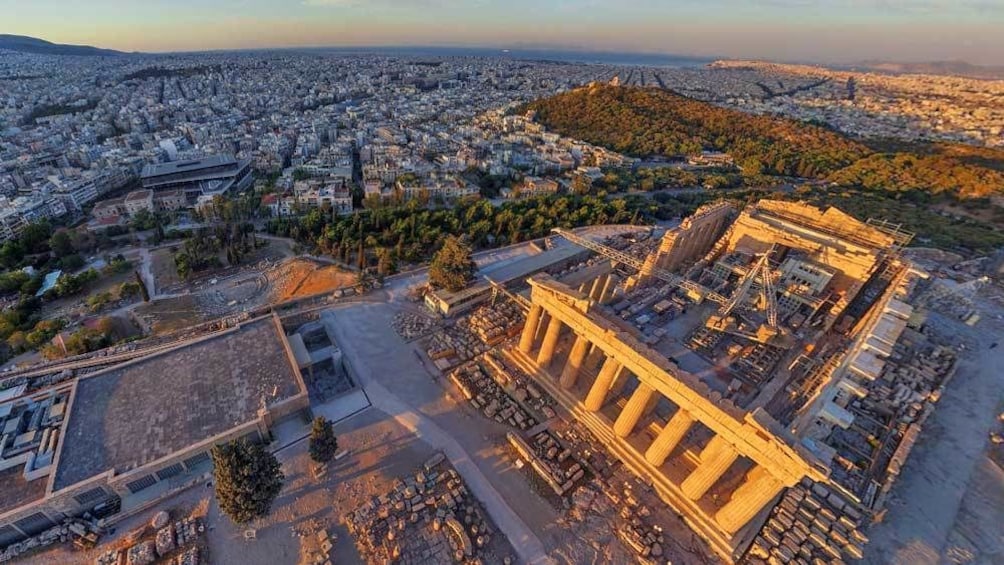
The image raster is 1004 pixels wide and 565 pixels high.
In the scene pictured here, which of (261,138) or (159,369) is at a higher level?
(261,138)

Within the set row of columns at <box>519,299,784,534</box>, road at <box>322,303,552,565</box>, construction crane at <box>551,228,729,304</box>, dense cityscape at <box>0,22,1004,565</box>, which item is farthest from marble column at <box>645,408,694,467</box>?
construction crane at <box>551,228,729,304</box>

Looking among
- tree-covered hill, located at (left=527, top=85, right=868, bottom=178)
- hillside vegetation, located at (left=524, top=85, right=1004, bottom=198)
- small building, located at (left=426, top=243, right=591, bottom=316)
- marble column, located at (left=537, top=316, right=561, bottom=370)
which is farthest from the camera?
tree-covered hill, located at (left=527, top=85, right=868, bottom=178)

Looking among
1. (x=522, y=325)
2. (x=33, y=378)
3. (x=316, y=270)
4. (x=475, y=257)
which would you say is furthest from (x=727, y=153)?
(x=33, y=378)

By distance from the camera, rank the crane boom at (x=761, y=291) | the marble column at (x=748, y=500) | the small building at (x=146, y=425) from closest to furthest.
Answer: the marble column at (x=748, y=500), the small building at (x=146, y=425), the crane boom at (x=761, y=291)

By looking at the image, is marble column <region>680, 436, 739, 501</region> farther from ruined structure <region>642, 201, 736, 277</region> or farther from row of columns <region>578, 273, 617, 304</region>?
ruined structure <region>642, 201, 736, 277</region>

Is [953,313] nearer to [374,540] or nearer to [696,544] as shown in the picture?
[696,544]

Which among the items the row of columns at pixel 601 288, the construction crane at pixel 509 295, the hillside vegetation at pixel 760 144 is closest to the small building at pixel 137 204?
the construction crane at pixel 509 295

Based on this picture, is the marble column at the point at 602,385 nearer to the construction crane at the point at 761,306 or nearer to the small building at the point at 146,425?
the construction crane at the point at 761,306
